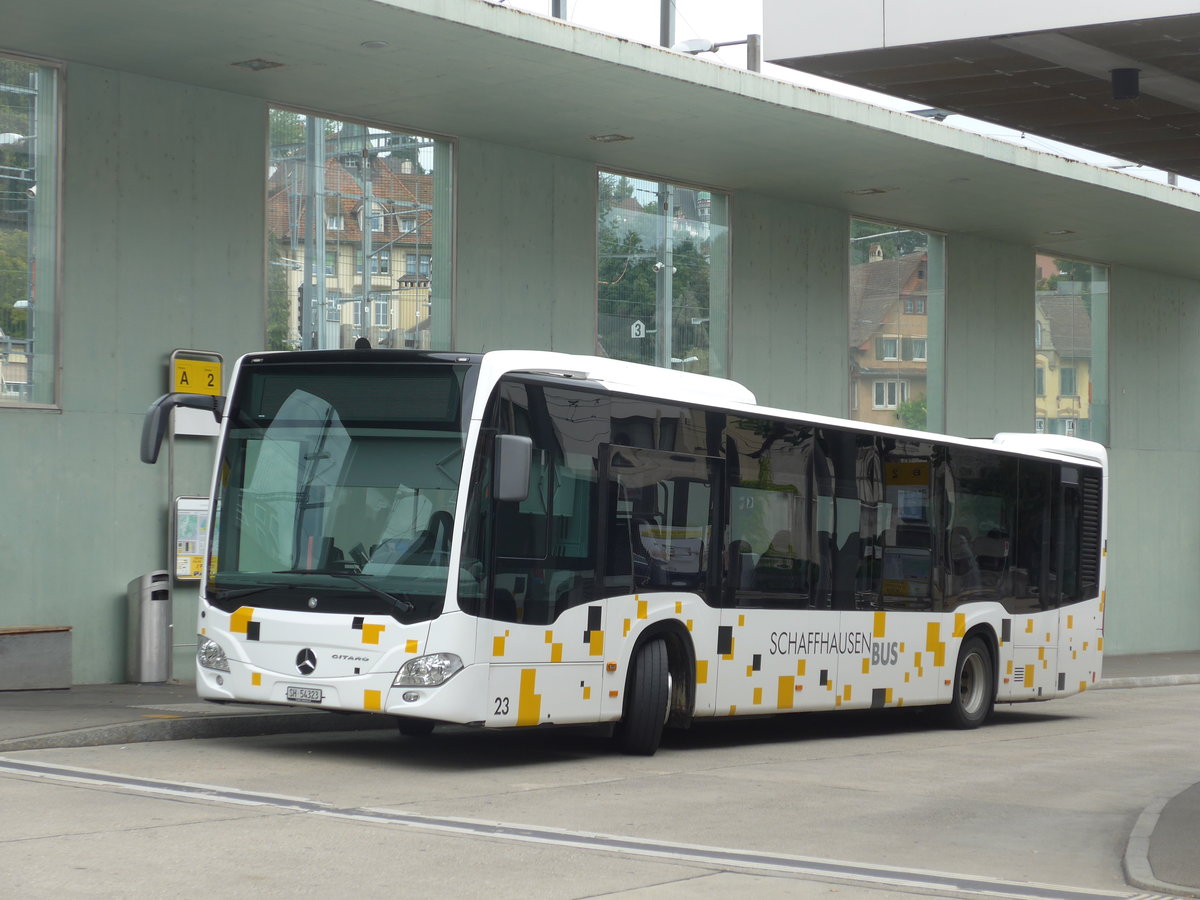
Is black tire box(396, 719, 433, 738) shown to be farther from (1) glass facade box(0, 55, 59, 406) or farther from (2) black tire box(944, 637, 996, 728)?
(2) black tire box(944, 637, 996, 728)

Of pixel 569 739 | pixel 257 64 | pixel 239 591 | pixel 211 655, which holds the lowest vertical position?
pixel 569 739

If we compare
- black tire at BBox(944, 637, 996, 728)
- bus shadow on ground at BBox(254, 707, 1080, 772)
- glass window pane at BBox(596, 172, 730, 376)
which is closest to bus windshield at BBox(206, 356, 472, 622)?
bus shadow on ground at BBox(254, 707, 1080, 772)

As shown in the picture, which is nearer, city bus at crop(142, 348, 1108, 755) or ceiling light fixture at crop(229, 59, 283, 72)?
city bus at crop(142, 348, 1108, 755)

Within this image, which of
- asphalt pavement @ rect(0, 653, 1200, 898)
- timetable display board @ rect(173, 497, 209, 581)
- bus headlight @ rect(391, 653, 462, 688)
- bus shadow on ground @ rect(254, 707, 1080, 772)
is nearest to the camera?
asphalt pavement @ rect(0, 653, 1200, 898)

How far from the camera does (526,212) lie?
2114 cm

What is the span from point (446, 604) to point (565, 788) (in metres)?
1.46

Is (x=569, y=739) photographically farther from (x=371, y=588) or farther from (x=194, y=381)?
(x=194, y=381)

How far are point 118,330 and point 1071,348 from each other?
1953 cm

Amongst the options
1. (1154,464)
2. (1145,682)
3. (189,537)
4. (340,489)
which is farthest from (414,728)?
(1154,464)

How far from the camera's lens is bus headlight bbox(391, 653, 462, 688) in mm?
11367

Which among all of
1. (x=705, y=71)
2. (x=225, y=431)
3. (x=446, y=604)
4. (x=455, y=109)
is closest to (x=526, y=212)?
(x=455, y=109)

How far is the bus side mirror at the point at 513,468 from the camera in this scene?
1147 centimetres

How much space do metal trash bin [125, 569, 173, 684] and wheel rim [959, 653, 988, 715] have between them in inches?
320

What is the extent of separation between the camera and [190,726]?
1311 cm
